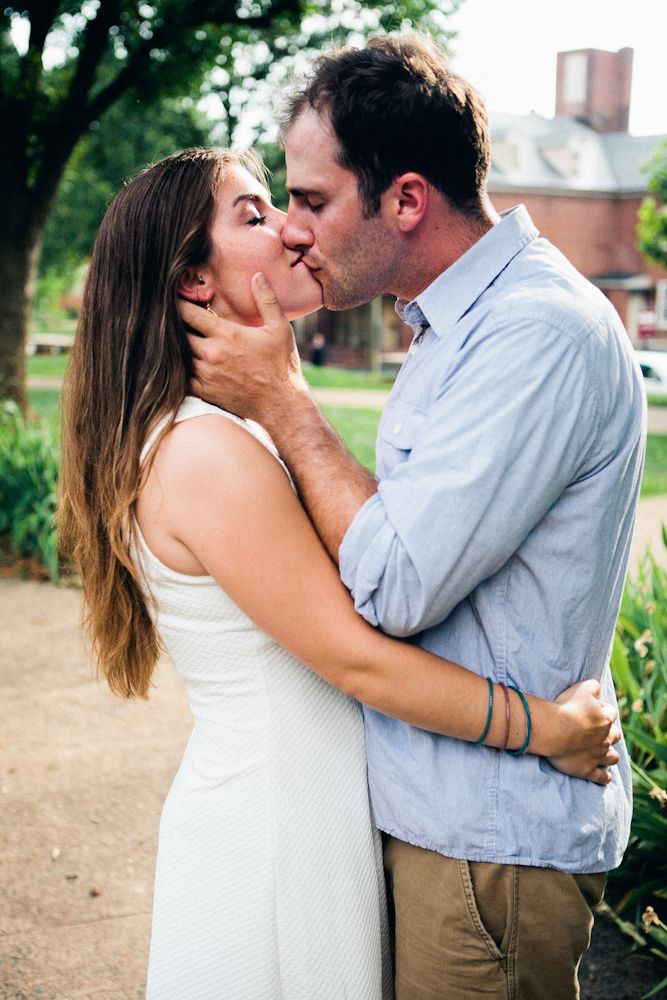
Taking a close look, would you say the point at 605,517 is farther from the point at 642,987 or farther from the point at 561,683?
the point at 642,987

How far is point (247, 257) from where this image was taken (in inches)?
86.2

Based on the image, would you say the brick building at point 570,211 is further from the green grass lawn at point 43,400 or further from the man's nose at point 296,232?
the man's nose at point 296,232

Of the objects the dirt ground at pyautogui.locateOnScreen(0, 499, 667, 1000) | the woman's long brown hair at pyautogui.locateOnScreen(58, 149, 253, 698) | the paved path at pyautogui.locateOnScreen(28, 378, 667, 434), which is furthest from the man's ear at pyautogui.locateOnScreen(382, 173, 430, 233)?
Result: the paved path at pyautogui.locateOnScreen(28, 378, 667, 434)

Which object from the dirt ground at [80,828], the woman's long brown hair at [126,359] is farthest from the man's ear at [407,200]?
the dirt ground at [80,828]

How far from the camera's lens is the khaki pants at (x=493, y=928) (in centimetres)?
185

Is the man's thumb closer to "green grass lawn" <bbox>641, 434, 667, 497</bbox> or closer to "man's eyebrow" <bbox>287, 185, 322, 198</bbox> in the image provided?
"man's eyebrow" <bbox>287, 185, 322, 198</bbox>

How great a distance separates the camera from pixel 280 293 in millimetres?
2230

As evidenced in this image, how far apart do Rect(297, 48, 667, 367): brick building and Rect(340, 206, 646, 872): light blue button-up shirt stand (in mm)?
38666

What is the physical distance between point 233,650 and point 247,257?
0.86m

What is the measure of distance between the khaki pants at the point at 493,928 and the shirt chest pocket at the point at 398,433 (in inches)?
29.9

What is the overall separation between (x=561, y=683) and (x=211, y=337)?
0.97 m

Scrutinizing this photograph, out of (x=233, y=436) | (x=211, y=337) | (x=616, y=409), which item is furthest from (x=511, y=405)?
(x=211, y=337)

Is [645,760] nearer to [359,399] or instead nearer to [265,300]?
[265,300]

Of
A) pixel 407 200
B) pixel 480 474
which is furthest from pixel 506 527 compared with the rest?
pixel 407 200
